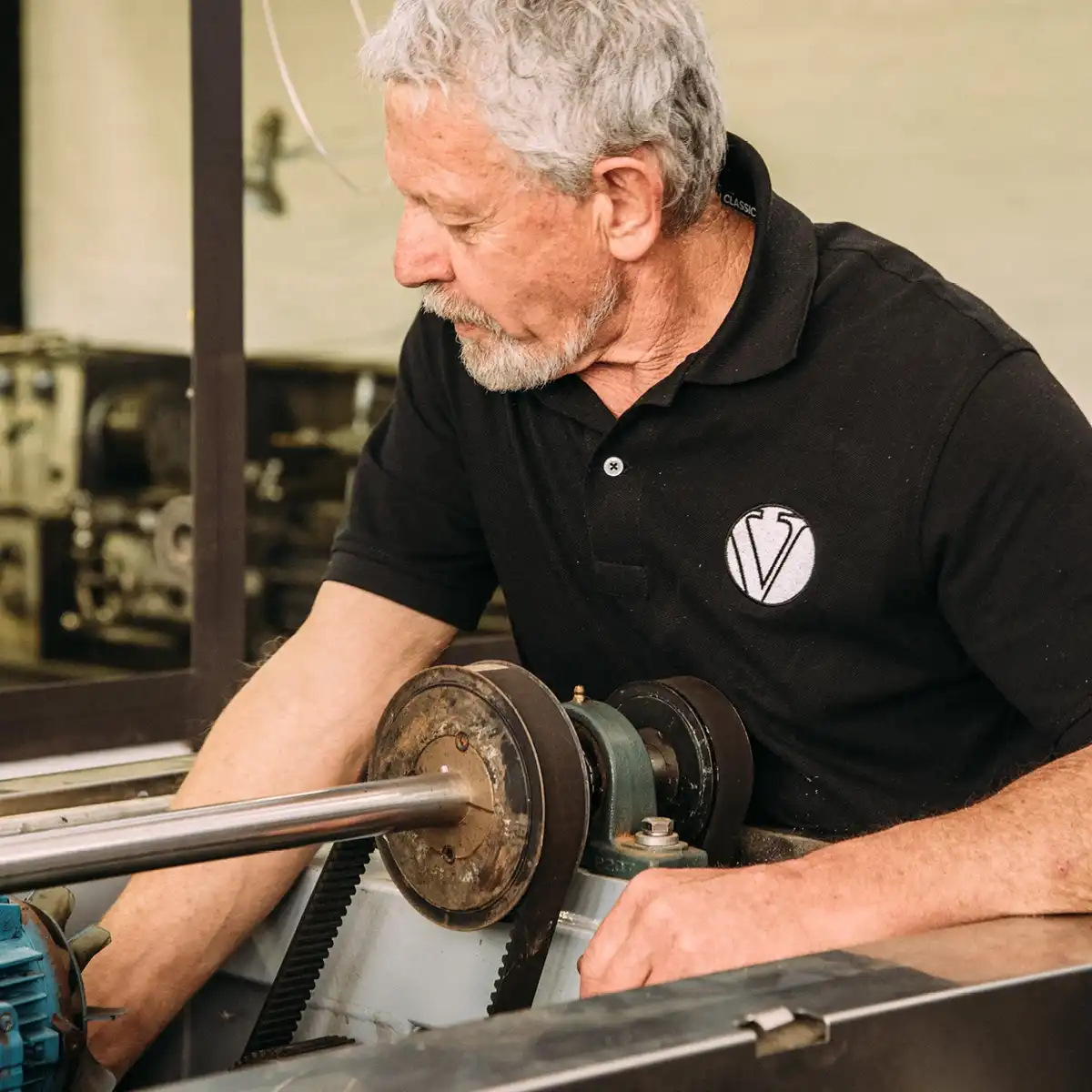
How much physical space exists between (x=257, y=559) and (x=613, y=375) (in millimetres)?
2475

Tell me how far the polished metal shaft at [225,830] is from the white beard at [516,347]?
0.43m

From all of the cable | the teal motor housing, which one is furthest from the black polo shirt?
the teal motor housing

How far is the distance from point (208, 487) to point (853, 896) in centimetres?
197

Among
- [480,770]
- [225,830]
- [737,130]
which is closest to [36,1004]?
[225,830]

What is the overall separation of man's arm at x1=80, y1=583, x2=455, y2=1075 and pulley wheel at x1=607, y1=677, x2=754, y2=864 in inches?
12.0

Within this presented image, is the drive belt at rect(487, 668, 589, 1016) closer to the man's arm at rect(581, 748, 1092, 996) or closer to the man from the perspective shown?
the man's arm at rect(581, 748, 1092, 996)

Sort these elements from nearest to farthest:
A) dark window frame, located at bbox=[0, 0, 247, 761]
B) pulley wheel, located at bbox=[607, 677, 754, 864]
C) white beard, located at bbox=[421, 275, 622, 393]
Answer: pulley wheel, located at bbox=[607, 677, 754, 864] < white beard, located at bbox=[421, 275, 622, 393] < dark window frame, located at bbox=[0, 0, 247, 761]

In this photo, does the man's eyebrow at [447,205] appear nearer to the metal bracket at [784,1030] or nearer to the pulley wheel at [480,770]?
the pulley wheel at [480,770]

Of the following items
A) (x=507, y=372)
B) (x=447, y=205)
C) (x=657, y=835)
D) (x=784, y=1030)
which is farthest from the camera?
(x=507, y=372)

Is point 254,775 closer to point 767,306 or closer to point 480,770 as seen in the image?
point 480,770

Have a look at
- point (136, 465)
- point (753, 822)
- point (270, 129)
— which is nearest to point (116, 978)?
point (753, 822)

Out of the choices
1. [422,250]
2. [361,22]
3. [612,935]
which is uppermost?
[361,22]

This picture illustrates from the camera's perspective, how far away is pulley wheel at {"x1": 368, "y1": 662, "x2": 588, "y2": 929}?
3.82 ft

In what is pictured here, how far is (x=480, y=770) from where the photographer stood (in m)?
1.19
